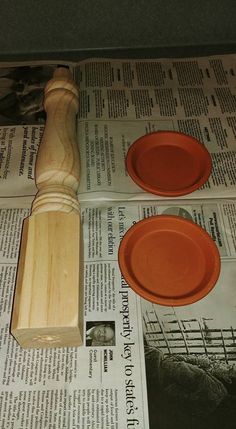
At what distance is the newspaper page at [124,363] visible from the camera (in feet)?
1.61

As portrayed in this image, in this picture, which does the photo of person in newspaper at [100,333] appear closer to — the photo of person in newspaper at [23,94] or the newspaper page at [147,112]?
the newspaper page at [147,112]

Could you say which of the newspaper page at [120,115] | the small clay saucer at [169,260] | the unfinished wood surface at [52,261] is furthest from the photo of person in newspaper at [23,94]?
the small clay saucer at [169,260]

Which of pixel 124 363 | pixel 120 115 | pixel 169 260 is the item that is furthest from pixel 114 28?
pixel 124 363

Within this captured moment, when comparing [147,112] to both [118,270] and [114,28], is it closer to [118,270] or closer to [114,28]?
[114,28]

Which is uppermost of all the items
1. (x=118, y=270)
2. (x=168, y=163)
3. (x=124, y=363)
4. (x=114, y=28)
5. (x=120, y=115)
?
(x=114, y=28)

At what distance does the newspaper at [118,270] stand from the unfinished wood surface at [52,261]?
5 centimetres

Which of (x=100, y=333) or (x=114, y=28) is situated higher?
(x=114, y=28)

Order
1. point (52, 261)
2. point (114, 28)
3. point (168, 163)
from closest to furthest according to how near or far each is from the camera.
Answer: point (52, 261) → point (168, 163) → point (114, 28)

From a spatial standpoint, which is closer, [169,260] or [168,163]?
[169,260]

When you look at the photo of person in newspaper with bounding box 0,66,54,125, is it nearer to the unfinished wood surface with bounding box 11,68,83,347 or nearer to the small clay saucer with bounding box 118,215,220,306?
the unfinished wood surface with bounding box 11,68,83,347

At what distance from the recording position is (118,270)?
23.7 inches

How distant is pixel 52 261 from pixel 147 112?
0.40m

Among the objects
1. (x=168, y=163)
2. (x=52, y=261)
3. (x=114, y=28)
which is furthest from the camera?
(x=114, y=28)

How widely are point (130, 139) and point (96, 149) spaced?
0.06 meters
